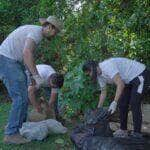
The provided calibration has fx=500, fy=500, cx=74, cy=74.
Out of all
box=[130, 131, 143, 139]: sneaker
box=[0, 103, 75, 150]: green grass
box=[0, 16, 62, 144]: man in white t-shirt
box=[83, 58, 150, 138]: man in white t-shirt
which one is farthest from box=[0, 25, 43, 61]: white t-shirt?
box=[130, 131, 143, 139]: sneaker

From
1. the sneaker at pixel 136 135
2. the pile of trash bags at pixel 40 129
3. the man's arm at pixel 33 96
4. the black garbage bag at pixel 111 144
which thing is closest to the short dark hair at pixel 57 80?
the man's arm at pixel 33 96

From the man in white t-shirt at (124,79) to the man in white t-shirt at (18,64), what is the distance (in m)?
0.68

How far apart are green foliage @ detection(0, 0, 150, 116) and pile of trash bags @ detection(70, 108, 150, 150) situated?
1484 millimetres

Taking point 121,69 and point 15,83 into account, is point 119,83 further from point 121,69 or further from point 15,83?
point 15,83

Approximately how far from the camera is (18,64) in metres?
6.74

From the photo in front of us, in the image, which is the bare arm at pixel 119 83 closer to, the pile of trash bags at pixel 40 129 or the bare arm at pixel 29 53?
the bare arm at pixel 29 53

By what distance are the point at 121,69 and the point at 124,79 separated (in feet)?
0.46

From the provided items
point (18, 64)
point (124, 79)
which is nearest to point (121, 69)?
point (124, 79)

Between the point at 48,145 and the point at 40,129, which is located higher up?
the point at 40,129

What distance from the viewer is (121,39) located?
339 inches

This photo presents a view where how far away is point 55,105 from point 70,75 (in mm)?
603

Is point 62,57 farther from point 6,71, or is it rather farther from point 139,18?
point 6,71

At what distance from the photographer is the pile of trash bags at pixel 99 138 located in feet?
19.1

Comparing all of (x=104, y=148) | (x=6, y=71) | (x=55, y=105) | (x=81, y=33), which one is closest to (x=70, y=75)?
(x=55, y=105)
